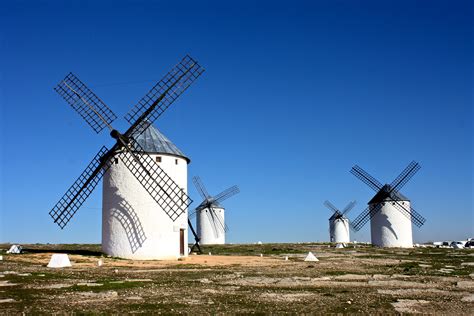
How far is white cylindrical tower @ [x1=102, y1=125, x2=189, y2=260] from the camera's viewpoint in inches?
1040

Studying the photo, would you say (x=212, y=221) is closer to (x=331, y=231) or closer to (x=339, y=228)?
(x=331, y=231)

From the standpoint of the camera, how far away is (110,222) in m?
26.9

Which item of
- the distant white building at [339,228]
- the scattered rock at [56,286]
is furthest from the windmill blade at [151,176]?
the distant white building at [339,228]

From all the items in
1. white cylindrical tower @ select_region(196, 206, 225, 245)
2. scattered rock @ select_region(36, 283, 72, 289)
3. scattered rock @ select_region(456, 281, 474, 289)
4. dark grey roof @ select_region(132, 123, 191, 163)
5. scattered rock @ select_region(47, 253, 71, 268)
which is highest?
dark grey roof @ select_region(132, 123, 191, 163)

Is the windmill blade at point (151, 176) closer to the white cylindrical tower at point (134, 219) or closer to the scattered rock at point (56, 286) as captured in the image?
the white cylindrical tower at point (134, 219)

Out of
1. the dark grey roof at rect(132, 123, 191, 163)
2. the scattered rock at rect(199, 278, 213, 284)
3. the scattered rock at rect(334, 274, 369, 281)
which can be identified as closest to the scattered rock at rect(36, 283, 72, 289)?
the scattered rock at rect(199, 278, 213, 284)

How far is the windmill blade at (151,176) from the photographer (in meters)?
26.1

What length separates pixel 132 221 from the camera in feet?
86.8

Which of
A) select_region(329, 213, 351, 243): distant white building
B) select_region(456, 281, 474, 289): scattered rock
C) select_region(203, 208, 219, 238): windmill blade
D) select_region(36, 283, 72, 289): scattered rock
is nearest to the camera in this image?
select_region(36, 283, 72, 289): scattered rock

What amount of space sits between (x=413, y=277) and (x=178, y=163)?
15051 mm

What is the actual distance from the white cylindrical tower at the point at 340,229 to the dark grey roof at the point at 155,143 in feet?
151

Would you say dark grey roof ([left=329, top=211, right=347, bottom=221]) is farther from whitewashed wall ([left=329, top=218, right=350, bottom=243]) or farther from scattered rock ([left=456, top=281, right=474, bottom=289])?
scattered rock ([left=456, top=281, right=474, bottom=289])

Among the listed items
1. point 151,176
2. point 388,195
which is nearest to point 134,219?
point 151,176

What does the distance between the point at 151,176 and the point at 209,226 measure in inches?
1490
